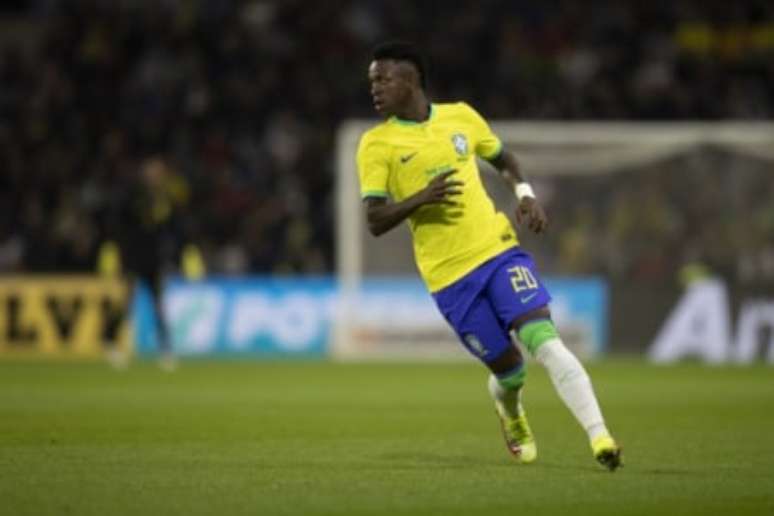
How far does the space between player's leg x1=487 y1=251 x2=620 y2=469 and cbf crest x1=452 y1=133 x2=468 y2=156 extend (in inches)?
25.3

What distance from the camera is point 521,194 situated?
9.95 meters

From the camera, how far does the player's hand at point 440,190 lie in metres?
9.48

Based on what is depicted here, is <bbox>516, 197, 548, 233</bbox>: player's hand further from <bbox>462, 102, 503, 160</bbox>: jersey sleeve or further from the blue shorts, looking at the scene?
<bbox>462, 102, 503, 160</bbox>: jersey sleeve

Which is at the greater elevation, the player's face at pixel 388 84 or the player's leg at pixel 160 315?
the player's face at pixel 388 84

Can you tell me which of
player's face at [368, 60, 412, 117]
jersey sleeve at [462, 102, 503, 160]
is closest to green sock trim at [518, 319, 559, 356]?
jersey sleeve at [462, 102, 503, 160]

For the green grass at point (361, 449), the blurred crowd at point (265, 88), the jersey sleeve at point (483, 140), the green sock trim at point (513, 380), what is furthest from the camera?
the blurred crowd at point (265, 88)

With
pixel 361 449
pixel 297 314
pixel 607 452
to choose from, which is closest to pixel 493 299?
pixel 607 452

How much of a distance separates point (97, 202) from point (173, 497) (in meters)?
18.6

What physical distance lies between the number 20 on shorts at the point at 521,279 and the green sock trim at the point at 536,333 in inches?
8.4

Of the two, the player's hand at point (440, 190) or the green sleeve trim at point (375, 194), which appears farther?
the green sleeve trim at point (375, 194)

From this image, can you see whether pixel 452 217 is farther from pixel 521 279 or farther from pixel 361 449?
pixel 361 449

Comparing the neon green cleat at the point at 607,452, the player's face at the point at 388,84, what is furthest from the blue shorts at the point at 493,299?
the player's face at the point at 388,84

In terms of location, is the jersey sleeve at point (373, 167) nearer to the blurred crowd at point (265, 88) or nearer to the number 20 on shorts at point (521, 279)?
the number 20 on shorts at point (521, 279)

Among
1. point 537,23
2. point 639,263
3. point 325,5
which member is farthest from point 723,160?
point 325,5
